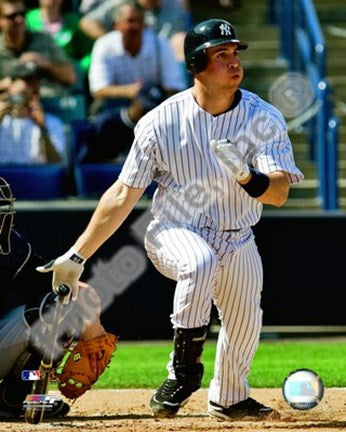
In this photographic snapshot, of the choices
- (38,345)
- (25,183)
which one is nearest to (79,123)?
(25,183)

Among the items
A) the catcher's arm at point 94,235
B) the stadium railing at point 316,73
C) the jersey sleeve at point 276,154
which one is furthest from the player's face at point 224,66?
the stadium railing at point 316,73

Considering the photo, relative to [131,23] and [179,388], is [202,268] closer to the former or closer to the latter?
[179,388]

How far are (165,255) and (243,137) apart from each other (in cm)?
66

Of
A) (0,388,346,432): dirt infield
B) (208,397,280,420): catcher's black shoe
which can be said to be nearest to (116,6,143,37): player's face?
(0,388,346,432): dirt infield

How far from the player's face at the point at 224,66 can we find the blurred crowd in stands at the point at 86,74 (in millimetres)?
5207

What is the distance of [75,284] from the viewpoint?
5633 millimetres

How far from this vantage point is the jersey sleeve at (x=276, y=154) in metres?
5.57

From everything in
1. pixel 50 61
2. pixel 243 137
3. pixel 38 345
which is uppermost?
pixel 50 61

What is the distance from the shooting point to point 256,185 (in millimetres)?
5348

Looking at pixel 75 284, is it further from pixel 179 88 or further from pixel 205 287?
pixel 179 88

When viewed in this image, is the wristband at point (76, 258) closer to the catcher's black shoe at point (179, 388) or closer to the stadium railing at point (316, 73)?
the catcher's black shoe at point (179, 388)

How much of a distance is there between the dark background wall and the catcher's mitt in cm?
407

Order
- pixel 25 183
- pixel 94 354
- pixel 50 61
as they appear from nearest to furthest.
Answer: pixel 94 354
pixel 25 183
pixel 50 61

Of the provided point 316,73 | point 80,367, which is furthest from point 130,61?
point 80,367
